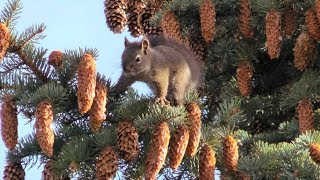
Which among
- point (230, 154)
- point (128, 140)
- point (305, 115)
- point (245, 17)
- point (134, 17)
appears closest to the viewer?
point (128, 140)

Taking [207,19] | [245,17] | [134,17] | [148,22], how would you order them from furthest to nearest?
[148,22] → [134,17] → [245,17] → [207,19]

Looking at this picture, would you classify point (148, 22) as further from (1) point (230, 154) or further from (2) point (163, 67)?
(1) point (230, 154)

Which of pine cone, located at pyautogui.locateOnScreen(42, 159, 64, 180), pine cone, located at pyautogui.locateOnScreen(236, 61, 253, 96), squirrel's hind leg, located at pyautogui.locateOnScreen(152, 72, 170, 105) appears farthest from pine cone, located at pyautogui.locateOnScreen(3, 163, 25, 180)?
pine cone, located at pyautogui.locateOnScreen(236, 61, 253, 96)

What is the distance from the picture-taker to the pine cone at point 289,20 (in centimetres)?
425

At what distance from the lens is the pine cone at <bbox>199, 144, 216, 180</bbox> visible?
10.5 ft

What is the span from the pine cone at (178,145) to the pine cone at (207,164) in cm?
12

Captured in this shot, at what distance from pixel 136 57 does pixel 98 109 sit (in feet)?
3.30

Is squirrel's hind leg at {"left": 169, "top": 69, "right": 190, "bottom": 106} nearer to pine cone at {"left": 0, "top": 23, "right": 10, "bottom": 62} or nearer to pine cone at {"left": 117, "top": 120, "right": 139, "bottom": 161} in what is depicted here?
pine cone at {"left": 117, "top": 120, "right": 139, "bottom": 161}

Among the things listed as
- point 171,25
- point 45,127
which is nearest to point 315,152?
point 45,127

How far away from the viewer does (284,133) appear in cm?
384

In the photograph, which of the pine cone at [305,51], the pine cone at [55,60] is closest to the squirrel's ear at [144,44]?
the pine cone at [305,51]

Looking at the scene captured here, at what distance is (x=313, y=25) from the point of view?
4.02 m

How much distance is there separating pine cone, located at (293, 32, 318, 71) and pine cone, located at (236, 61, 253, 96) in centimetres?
26

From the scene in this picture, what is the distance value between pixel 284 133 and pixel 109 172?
1.06 metres
